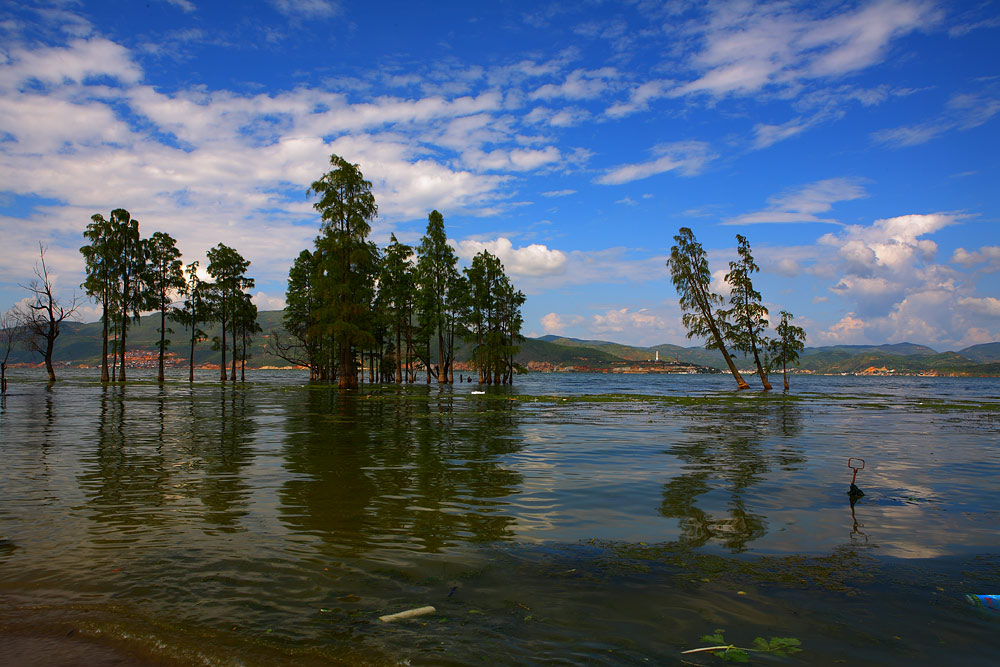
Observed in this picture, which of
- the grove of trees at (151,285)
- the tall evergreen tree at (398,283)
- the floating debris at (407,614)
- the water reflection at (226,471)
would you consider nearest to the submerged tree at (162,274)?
the grove of trees at (151,285)

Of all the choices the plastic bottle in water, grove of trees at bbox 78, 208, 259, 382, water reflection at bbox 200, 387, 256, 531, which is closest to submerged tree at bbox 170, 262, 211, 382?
grove of trees at bbox 78, 208, 259, 382

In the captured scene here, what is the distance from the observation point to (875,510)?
8.91 metres

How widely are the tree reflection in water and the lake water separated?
9cm

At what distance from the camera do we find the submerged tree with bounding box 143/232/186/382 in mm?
58719

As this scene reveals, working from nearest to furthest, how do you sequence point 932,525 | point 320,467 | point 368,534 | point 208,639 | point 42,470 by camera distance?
point 208,639 → point 368,534 → point 932,525 → point 42,470 → point 320,467

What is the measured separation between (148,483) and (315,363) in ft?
216

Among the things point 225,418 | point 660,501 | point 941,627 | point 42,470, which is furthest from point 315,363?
point 941,627

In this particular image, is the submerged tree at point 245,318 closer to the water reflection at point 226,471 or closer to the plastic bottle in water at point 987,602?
the water reflection at point 226,471

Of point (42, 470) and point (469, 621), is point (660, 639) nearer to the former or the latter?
point (469, 621)

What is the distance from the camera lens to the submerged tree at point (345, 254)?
4469cm

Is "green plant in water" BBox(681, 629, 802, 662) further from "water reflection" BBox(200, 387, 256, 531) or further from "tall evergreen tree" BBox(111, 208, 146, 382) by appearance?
"tall evergreen tree" BBox(111, 208, 146, 382)

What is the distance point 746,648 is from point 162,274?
69368mm

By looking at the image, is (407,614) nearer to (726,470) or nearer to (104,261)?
(726,470)

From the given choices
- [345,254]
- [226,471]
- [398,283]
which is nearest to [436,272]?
[398,283]
